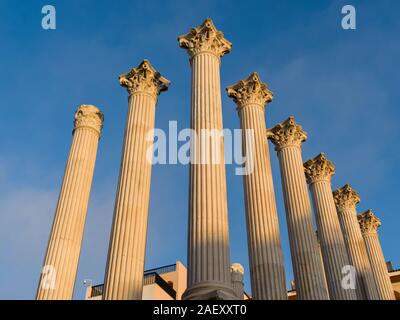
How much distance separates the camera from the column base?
989 inches

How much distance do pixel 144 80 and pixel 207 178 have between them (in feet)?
46.5

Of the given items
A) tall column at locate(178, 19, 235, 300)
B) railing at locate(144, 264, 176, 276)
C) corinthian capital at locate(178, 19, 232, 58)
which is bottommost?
tall column at locate(178, 19, 235, 300)

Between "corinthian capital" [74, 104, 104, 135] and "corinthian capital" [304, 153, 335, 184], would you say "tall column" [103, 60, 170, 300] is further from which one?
"corinthian capital" [304, 153, 335, 184]

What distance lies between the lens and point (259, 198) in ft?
125

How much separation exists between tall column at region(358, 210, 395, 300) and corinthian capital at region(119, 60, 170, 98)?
32.9m

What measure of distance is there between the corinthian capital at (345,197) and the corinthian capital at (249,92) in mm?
17219

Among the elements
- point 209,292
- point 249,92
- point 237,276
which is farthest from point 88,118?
point 237,276

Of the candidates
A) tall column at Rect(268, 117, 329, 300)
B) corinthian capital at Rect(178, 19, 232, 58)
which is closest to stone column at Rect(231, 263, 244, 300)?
tall column at Rect(268, 117, 329, 300)

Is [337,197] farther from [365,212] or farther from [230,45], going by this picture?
[230,45]

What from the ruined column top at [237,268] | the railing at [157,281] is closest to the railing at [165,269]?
the railing at [157,281]

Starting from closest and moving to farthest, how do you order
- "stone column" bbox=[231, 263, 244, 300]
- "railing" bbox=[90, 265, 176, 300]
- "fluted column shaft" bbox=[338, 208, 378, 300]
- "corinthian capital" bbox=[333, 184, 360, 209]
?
1. "fluted column shaft" bbox=[338, 208, 378, 300]
2. "stone column" bbox=[231, 263, 244, 300]
3. "corinthian capital" bbox=[333, 184, 360, 209]
4. "railing" bbox=[90, 265, 176, 300]

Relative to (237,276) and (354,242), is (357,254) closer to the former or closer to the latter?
(354,242)

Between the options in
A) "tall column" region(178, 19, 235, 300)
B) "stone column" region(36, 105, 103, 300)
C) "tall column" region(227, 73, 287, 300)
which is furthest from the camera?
"stone column" region(36, 105, 103, 300)
